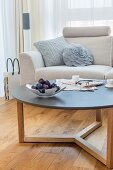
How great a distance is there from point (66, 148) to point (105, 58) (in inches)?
64.3

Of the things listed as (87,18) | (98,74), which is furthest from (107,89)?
(87,18)

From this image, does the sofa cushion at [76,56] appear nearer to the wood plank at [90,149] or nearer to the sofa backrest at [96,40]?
the sofa backrest at [96,40]

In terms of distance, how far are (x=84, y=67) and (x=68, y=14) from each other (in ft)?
3.98

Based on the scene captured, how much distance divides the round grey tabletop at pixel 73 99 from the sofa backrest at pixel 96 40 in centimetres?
136

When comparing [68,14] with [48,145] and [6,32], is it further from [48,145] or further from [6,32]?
[48,145]

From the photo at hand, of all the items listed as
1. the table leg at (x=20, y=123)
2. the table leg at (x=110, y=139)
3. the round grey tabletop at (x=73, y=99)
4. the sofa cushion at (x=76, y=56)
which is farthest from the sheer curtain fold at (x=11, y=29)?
the table leg at (x=110, y=139)

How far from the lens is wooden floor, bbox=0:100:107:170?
1772mm

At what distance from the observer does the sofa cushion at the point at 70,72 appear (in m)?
2.79

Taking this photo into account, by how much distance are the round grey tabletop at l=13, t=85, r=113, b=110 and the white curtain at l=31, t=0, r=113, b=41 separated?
2.00 meters

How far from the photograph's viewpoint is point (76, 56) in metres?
3.15

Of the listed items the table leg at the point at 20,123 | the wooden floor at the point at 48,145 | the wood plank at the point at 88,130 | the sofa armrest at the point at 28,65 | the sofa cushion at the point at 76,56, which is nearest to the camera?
the wooden floor at the point at 48,145

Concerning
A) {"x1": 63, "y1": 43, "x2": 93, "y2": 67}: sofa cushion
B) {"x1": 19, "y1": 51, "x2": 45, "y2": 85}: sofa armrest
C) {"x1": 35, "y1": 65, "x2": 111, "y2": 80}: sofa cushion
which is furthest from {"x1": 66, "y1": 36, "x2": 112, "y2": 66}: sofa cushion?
{"x1": 19, "y1": 51, "x2": 45, "y2": 85}: sofa armrest

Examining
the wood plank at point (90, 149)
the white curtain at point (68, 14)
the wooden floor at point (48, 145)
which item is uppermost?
the white curtain at point (68, 14)

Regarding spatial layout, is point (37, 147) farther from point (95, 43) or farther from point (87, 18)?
point (87, 18)
